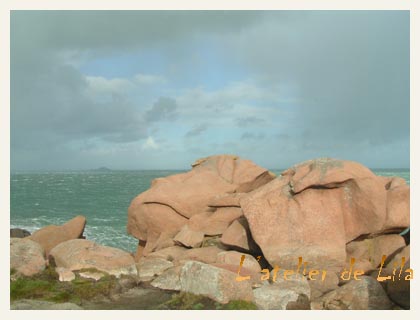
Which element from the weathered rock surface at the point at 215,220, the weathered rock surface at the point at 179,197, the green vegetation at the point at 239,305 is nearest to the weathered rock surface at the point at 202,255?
the weathered rock surface at the point at 215,220

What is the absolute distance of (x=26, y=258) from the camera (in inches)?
610

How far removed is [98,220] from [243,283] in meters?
28.4

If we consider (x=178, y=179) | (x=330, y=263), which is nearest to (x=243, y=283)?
(x=330, y=263)

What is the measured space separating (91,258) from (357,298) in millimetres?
9106

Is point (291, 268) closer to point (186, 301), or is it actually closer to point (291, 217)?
point (291, 217)

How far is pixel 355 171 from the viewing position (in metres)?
15.2

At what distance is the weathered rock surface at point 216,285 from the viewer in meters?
11.2

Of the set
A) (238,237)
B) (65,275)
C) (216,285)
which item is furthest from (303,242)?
(65,275)

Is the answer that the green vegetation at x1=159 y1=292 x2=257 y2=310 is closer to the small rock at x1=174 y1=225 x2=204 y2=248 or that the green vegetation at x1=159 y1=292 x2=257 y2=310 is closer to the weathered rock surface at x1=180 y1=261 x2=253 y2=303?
the weathered rock surface at x1=180 y1=261 x2=253 y2=303

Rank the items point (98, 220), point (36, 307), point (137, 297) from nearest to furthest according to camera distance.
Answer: point (36, 307)
point (137, 297)
point (98, 220)

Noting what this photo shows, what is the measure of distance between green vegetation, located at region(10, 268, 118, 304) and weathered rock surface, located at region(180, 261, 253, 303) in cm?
271

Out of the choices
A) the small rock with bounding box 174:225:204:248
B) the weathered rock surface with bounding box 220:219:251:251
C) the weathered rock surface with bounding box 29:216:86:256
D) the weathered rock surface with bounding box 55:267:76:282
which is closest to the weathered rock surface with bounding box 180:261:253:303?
the weathered rock surface with bounding box 220:219:251:251

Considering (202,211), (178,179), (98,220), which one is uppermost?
(178,179)

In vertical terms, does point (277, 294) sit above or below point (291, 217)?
below
